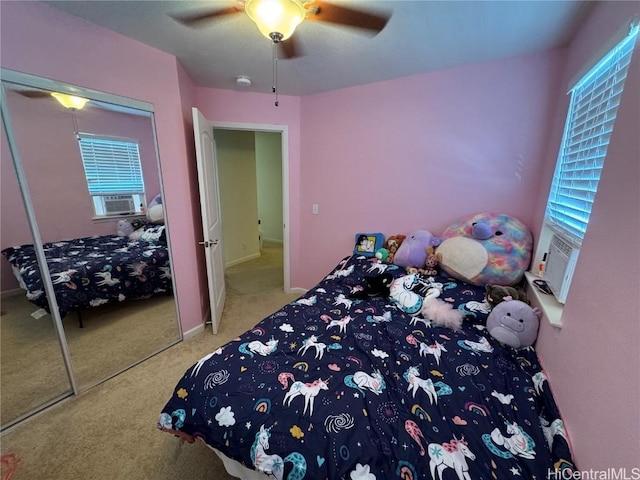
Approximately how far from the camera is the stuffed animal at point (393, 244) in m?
2.36

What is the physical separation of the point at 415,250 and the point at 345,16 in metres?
1.64

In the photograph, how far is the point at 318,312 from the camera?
5.46ft

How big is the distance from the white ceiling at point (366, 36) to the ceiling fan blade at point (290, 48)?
1.9 inches

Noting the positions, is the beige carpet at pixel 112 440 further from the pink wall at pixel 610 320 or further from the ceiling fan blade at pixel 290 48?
the ceiling fan blade at pixel 290 48

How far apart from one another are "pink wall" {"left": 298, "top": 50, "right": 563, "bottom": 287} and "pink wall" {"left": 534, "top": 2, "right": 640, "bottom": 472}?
757mm

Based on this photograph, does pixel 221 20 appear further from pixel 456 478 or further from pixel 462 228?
pixel 456 478

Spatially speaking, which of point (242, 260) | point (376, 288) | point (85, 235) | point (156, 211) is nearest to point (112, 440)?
point (85, 235)

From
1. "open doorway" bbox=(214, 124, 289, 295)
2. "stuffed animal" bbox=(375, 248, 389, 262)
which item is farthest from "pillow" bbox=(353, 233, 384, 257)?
"open doorway" bbox=(214, 124, 289, 295)

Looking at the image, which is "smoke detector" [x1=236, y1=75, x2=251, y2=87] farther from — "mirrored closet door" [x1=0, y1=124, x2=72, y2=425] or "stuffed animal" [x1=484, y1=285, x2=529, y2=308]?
"stuffed animal" [x1=484, y1=285, x2=529, y2=308]

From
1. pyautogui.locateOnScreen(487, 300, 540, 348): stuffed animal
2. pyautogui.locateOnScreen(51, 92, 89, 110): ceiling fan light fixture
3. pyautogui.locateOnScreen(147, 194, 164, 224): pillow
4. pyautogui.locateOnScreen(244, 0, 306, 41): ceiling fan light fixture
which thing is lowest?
pyautogui.locateOnScreen(487, 300, 540, 348): stuffed animal

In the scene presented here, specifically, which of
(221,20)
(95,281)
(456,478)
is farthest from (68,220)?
(456,478)

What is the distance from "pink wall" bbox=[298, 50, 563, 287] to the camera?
6.10ft

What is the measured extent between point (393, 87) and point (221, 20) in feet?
4.86

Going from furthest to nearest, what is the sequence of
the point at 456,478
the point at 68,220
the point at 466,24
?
the point at 68,220 < the point at 466,24 < the point at 456,478
